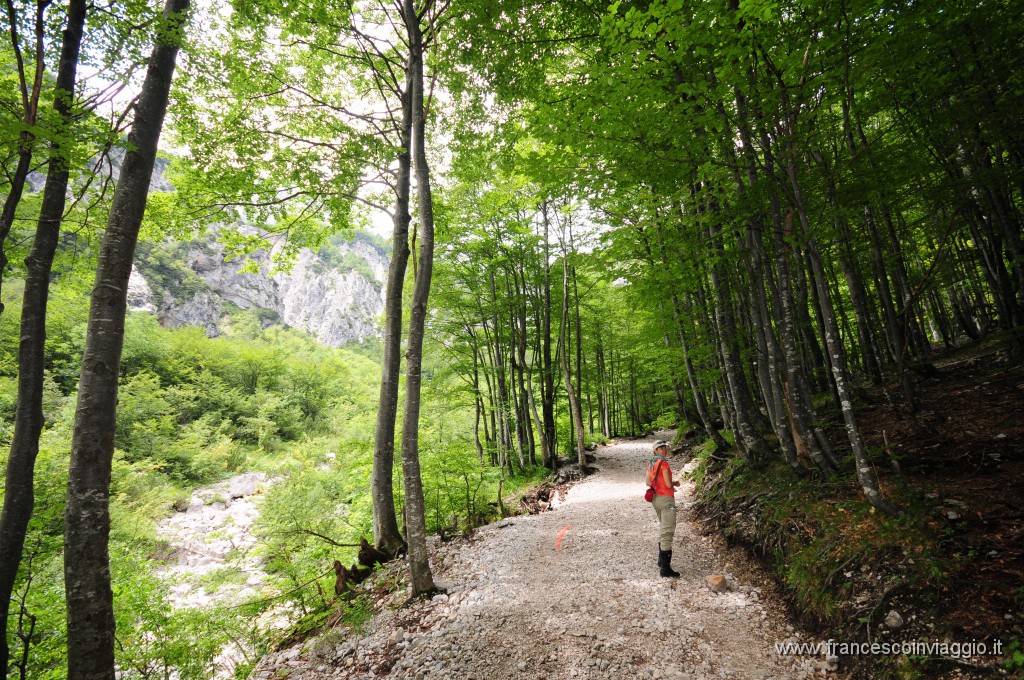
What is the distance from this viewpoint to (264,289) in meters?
83.6

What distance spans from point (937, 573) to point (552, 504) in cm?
788

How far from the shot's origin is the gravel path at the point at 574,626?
3498 millimetres

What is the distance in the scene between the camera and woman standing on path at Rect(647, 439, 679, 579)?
16.9 feet

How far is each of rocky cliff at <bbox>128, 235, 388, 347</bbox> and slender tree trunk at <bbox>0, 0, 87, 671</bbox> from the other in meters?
11.3

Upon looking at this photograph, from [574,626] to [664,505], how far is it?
2.02 m

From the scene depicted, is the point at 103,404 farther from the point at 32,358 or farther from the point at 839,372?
the point at 839,372

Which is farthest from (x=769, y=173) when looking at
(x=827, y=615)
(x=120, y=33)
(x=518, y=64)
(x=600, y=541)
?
(x=120, y=33)

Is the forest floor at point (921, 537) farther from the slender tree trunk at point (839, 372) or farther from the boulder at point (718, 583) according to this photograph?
the boulder at point (718, 583)

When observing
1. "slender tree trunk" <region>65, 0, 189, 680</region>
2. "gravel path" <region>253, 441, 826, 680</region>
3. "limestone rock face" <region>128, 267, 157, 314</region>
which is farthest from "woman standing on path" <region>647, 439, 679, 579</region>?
"limestone rock face" <region>128, 267, 157, 314</region>

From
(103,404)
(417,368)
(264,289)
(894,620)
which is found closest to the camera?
(894,620)

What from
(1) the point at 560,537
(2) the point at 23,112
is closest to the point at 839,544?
(1) the point at 560,537

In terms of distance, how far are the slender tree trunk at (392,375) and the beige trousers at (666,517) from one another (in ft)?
15.1

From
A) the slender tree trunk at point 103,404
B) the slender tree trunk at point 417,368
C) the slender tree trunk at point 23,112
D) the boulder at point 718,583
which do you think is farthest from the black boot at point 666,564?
the slender tree trunk at point 23,112

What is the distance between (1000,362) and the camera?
6.73 m
